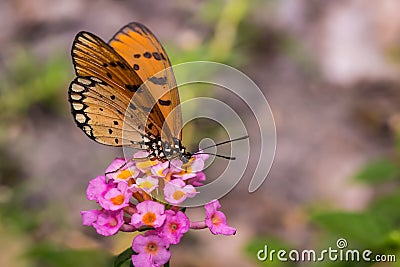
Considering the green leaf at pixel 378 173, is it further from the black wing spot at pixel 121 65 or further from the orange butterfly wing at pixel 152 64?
the black wing spot at pixel 121 65

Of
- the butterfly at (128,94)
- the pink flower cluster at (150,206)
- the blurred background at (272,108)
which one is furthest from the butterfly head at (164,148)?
the blurred background at (272,108)

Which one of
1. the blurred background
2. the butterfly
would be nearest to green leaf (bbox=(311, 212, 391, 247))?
the blurred background

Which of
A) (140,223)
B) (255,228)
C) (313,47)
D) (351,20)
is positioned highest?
(351,20)

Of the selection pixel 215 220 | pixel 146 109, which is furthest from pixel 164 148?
pixel 215 220

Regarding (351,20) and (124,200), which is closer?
(124,200)

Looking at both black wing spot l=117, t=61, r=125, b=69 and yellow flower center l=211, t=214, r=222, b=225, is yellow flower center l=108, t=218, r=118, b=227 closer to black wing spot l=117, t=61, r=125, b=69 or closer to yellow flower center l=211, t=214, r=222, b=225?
yellow flower center l=211, t=214, r=222, b=225

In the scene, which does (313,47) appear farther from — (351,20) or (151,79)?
(151,79)

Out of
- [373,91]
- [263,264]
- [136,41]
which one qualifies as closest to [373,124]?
[373,91]

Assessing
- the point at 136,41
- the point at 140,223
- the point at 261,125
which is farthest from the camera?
the point at 261,125

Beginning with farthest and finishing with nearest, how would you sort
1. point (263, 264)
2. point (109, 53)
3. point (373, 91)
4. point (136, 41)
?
point (373, 91) → point (263, 264) → point (136, 41) → point (109, 53)
